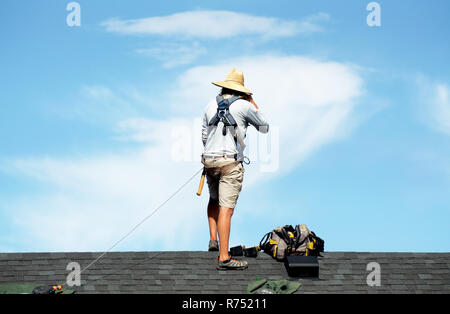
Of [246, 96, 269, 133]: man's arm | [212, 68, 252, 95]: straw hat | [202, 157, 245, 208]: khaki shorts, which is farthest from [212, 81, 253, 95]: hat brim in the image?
[202, 157, 245, 208]: khaki shorts

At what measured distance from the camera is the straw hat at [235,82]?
36.6 feet

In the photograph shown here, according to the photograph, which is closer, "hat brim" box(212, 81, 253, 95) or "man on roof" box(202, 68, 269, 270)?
"man on roof" box(202, 68, 269, 270)

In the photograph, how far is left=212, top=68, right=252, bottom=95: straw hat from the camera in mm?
11141

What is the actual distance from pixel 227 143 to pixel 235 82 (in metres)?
0.98

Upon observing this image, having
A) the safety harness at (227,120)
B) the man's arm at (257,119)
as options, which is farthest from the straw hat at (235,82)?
the man's arm at (257,119)

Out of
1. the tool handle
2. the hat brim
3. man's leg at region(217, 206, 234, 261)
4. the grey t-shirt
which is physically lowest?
man's leg at region(217, 206, 234, 261)

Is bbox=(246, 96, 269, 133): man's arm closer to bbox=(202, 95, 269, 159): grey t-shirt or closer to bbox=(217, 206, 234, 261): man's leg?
bbox=(202, 95, 269, 159): grey t-shirt

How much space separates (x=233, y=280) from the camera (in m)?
10.9

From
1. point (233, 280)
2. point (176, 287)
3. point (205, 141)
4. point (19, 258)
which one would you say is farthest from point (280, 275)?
point (19, 258)

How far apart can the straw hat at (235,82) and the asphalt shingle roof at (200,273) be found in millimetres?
2608

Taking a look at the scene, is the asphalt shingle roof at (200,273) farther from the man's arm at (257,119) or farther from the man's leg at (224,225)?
the man's arm at (257,119)
